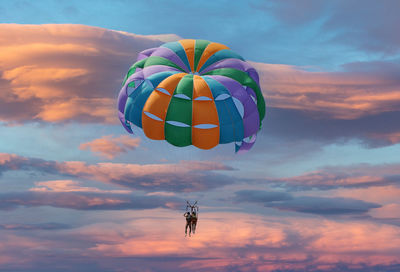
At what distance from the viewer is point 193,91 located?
40.8 metres

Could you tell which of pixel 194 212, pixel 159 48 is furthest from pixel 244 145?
pixel 159 48

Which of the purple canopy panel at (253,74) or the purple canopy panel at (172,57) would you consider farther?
the purple canopy panel at (253,74)

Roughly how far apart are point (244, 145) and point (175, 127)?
506cm

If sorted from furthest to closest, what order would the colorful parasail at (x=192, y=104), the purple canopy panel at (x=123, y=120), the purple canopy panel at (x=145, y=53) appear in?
the purple canopy panel at (x=145, y=53), the purple canopy panel at (x=123, y=120), the colorful parasail at (x=192, y=104)

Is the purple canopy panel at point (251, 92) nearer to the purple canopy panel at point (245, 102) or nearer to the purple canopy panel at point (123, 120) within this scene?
the purple canopy panel at point (245, 102)

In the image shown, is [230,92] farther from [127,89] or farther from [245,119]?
[127,89]

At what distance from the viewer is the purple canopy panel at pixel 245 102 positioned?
41.2m

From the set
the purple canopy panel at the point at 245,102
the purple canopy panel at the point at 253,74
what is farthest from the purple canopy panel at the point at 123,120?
the purple canopy panel at the point at 253,74

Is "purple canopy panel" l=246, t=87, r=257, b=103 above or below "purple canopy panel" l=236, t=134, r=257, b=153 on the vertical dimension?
above

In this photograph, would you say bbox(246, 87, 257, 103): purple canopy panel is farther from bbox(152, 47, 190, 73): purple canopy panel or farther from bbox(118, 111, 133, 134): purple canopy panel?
bbox(118, 111, 133, 134): purple canopy panel

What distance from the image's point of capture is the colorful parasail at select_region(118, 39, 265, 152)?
4084 centimetres

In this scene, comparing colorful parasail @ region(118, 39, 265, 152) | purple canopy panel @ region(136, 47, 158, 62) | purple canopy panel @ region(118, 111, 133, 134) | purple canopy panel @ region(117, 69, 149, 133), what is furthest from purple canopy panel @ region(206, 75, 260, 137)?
purple canopy panel @ region(118, 111, 133, 134)

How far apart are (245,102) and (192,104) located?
3166 millimetres

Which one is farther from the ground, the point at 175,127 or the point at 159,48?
the point at 159,48
